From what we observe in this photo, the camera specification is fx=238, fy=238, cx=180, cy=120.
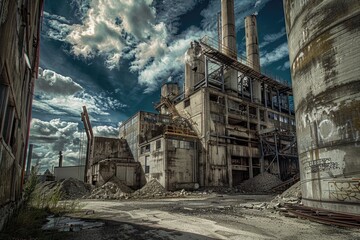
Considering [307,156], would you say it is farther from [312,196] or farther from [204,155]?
[204,155]

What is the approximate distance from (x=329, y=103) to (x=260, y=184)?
828 inches

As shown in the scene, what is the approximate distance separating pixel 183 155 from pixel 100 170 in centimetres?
968

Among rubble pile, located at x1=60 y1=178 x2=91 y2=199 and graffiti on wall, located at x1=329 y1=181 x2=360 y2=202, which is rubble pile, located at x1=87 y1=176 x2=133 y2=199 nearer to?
rubble pile, located at x1=60 y1=178 x2=91 y2=199

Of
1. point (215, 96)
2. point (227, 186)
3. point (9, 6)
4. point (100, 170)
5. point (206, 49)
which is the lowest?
point (227, 186)

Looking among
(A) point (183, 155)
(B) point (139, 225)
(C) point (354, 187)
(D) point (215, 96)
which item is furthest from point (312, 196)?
(D) point (215, 96)

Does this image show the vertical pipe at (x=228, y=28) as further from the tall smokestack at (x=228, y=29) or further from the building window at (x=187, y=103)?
the building window at (x=187, y=103)

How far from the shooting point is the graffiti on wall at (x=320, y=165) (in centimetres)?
859

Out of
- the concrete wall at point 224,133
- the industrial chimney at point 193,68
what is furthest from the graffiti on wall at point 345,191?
the industrial chimney at point 193,68

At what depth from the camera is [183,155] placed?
27391mm

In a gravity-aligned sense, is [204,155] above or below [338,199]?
above

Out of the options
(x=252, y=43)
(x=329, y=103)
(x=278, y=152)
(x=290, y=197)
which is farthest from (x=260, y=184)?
(x=252, y=43)

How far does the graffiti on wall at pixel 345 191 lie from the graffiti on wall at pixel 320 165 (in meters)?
0.58

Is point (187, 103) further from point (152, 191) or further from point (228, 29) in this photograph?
point (228, 29)

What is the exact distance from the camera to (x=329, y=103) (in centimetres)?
880
